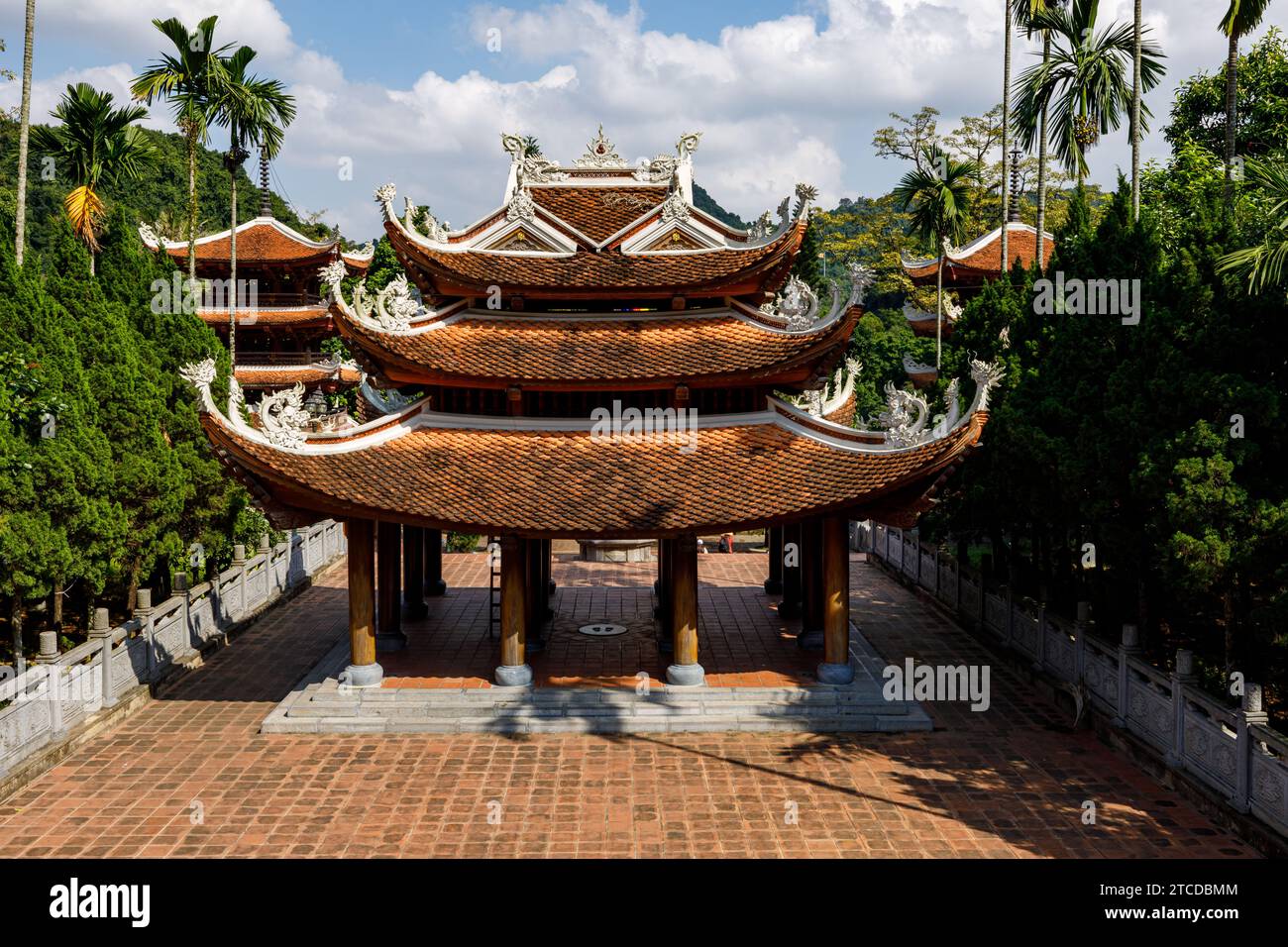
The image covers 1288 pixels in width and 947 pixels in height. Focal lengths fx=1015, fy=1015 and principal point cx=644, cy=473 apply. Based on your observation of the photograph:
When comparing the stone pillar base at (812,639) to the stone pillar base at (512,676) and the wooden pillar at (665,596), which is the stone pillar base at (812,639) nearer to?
the wooden pillar at (665,596)

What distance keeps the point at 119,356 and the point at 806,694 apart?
529 inches

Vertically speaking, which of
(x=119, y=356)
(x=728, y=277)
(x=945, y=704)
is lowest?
(x=945, y=704)

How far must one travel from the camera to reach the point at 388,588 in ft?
59.8

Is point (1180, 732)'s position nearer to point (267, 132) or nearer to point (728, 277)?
point (728, 277)

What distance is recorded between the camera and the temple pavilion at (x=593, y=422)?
50.1 ft

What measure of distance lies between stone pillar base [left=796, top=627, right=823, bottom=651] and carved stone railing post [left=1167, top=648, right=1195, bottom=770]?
21.9ft

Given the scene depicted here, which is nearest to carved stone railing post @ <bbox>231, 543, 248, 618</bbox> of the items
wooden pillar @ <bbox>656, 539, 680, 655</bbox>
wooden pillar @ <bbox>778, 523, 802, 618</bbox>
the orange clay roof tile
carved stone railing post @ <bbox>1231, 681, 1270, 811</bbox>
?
the orange clay roof tile

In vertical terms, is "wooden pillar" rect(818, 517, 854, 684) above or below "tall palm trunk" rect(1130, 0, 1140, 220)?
below

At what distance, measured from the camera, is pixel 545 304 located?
704 inches

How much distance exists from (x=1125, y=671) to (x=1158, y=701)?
93 centimetres

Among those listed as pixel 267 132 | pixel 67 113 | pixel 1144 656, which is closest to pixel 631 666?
pixel 1144 656

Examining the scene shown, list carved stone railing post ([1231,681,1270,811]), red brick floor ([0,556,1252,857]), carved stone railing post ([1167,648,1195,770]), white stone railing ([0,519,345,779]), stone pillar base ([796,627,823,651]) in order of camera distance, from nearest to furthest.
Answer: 1. carved stone railing post ([1231,681,1270,811])
2. red brick floor ([0,556,1252,857])
3. carved stone railing post ([1167,648,1195,770])
4. white stone railing ([0,519,345,779])
5. stone pillar base ([796,627,823,651])

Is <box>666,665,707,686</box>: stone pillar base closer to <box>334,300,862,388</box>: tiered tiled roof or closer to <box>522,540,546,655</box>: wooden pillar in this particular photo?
<box>522,540,546,655</box>: wooden pillar

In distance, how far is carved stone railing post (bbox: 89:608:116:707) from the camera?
1545 centimetres
